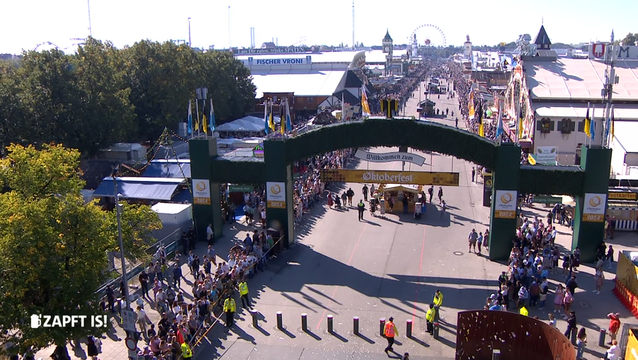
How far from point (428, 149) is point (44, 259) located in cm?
1646

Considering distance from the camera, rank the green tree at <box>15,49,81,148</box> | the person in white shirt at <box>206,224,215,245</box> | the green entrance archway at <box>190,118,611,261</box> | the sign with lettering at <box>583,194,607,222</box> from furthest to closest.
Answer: the green tree at <box>15,49,81,148</box> < the person in white shirt at <box>206,224,215,245</box> < the green entrance archway at <box>190,118,611,261</box> < the sign with lettering at <box>583,194,607,222</box>

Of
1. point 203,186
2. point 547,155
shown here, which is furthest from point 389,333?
point 547,155

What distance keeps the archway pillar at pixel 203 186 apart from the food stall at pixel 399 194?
10.2m

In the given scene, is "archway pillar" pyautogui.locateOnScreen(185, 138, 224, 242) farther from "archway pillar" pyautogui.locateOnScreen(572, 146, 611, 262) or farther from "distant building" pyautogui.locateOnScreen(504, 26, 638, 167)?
"distant building" pyautogui.locateOnScreen(504, 26, 638, 167)

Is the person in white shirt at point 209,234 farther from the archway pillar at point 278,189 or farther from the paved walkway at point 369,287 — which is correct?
the archway pillar at point 278,189

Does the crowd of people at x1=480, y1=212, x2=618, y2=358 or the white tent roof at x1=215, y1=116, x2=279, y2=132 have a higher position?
the white tent roof at x1=215, y1=116, x2=279, y2=132

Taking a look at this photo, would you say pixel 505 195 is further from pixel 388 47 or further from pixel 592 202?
pixel 388 47

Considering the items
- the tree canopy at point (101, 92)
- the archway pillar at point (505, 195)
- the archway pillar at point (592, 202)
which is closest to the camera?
the archway pillar at point (592, 202)

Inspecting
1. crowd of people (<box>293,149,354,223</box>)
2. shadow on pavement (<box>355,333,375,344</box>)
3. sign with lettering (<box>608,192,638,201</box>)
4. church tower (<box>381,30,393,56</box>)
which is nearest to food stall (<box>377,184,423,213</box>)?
crowd of people (<box>293,149,354,223</box>)

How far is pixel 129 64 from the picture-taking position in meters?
45.1

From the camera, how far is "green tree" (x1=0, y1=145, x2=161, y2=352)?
12.9 m

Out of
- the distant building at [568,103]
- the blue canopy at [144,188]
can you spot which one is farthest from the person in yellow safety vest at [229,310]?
the distant building at [568,103]

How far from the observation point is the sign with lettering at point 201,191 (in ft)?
85.8

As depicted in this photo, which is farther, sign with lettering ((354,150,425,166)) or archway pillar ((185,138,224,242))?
archway pillar ((185,138,224,242))
